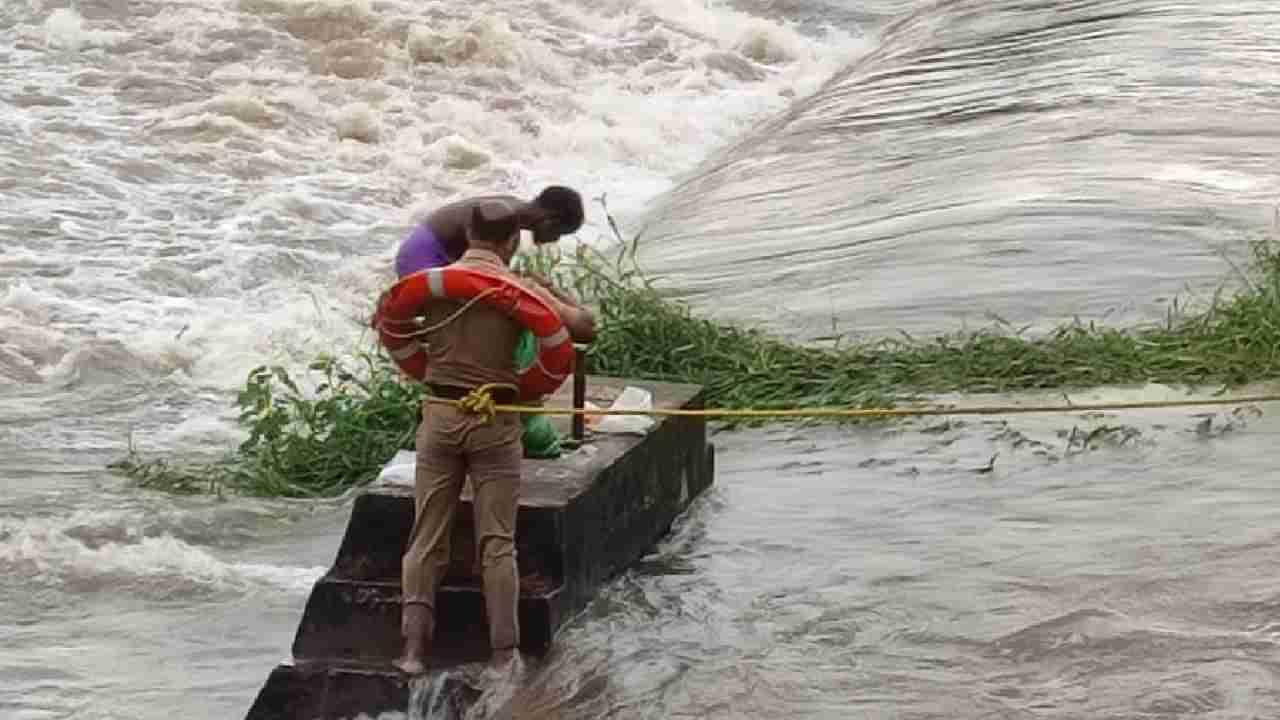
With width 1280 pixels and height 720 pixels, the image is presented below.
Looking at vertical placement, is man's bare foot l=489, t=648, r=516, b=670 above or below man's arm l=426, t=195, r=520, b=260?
below

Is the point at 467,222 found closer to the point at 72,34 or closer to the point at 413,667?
the point at 413,667

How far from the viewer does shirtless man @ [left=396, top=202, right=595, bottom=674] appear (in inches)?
313

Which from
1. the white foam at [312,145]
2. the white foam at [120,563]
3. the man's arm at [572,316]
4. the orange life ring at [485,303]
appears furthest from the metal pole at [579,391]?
the white foam at [312,145]

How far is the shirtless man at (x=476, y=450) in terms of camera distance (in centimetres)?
794

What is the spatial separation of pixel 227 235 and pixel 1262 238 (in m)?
8.05

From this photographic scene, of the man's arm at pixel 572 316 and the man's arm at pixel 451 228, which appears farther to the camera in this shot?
the man's arm at pixel 451 228

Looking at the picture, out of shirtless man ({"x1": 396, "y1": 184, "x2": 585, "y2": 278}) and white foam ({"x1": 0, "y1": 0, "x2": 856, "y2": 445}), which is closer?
shirtless man ({"x1": 396, "y1": 184, "x2": 585, "y2": 278})

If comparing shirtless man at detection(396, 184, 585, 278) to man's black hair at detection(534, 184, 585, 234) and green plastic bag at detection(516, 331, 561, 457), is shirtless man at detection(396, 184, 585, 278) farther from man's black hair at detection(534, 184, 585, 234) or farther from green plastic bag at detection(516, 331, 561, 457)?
green plastic bag at detection(516, 331, 561, 457)

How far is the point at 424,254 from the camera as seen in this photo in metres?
8.52

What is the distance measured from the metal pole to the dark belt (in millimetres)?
458

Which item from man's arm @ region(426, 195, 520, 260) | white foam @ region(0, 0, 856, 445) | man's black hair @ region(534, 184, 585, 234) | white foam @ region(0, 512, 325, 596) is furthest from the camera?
white foam @ region(0, 0, 856, 445)

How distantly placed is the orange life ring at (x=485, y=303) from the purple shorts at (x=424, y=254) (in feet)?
1.47

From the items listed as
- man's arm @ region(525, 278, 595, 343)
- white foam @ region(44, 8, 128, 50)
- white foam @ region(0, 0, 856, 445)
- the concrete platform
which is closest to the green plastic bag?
the concrete platform

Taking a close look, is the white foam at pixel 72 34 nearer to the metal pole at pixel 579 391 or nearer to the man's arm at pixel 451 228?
the metal pole at pixel 579 391
